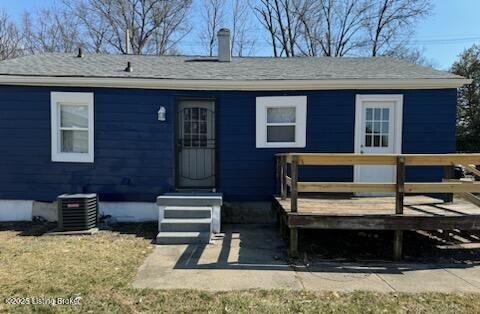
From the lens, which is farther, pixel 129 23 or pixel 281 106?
pixel 129 23

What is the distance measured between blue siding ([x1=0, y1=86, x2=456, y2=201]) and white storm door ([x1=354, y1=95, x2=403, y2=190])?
0.17 m

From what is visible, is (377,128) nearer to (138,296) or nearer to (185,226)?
(185,226)

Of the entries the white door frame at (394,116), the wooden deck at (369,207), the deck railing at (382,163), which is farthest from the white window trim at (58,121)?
the white door frame at (394,116)

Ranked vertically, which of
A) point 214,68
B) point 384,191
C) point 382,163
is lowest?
point 384,191

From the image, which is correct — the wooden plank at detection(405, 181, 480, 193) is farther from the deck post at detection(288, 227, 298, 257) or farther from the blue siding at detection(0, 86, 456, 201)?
the blue siding at detection(0, 86, 456, 201)

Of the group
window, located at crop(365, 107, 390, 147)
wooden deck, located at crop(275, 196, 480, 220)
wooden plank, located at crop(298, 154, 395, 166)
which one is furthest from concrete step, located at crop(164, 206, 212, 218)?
window, located at crop(365, 107, 390, 147)

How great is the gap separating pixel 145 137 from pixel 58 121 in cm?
185

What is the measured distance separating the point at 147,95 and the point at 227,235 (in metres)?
3.41

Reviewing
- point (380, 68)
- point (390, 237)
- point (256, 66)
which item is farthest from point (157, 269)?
point (380, 68)

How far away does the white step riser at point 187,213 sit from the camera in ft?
21.1

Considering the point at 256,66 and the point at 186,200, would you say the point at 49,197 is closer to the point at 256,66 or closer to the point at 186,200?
the point at 186,200

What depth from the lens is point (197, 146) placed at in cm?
796

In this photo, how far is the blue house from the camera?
7398mm

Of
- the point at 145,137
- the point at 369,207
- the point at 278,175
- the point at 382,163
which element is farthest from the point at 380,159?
the point at 145,137
